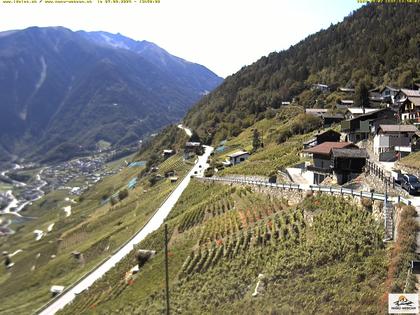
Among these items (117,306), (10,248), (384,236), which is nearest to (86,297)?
(117,306)

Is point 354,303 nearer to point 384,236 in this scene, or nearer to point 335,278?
point 335,278

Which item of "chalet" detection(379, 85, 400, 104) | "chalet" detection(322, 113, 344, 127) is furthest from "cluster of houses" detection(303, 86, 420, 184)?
"chalet" detection(379, 85, 400, 104)

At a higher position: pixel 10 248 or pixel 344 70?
pixel 344 70

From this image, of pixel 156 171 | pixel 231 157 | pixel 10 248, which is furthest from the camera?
pixel 156 171

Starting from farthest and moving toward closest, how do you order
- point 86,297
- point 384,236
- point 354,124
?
point 354,124 < point 86,297 < point 384,236

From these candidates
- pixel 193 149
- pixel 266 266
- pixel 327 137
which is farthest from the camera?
pixel 193 149

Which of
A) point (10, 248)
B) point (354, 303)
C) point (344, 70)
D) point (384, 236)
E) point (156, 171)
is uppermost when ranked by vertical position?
Result: point (344, 70)

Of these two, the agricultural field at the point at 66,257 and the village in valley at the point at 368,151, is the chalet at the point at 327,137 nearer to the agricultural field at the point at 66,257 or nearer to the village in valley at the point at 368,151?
the village in valley at the point at 368,151

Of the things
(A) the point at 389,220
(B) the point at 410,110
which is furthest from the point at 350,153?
(B) the point at 410,110

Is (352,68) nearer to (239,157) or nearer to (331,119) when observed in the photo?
(331,119)
